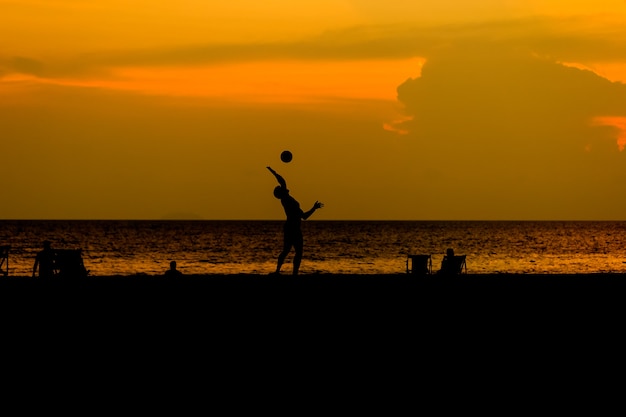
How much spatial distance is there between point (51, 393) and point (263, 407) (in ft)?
6.77

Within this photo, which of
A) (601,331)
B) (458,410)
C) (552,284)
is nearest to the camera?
(458,410)

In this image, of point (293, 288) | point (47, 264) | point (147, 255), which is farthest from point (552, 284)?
point (147, 255)

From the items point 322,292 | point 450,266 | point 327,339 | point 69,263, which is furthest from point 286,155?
point 69,263

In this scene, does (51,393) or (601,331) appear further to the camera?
(601,331)

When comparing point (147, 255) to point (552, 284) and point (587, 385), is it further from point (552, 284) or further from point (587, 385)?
point (587, 385)

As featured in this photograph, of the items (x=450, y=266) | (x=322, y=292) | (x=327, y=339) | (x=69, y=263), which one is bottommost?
(x=327, y=339)

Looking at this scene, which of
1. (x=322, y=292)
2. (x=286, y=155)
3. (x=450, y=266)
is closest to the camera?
(x=322, y=292)

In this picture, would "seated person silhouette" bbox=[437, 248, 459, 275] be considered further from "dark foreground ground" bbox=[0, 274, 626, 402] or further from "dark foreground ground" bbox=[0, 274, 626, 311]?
"dark foreground ground" bbox=[0, 274, 626, 402]

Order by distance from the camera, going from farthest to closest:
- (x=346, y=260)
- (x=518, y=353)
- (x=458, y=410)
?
(x=346, y=260) → (x=518, y=353) → (x=458, y=410)

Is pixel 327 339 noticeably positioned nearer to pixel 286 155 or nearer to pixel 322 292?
pixel 322 292

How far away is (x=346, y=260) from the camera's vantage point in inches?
2896

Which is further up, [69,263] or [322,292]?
Result: [69,263]

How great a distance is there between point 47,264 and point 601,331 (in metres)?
16.4

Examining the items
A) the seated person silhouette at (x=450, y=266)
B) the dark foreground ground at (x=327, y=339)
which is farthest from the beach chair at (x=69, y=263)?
the seated person silhouette at (x=450, y=266)
